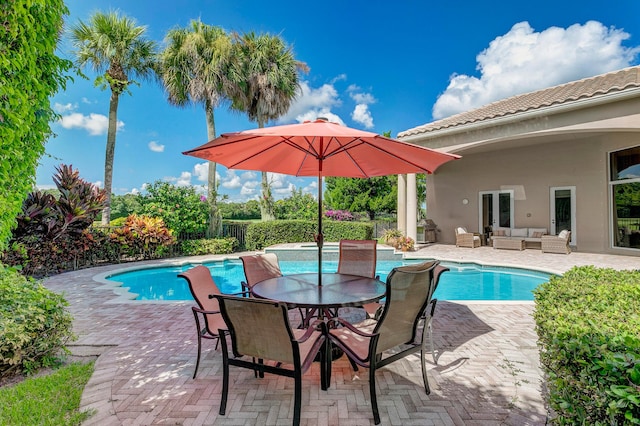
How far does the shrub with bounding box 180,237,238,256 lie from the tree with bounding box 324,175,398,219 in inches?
406

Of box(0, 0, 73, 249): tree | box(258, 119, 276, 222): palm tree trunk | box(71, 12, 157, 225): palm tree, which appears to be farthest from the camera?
box(258, 119, 276, 222): palm tree trunk

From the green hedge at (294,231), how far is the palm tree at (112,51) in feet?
21.3

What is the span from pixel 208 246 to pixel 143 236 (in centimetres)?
262

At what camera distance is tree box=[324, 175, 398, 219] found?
2211 centimetres

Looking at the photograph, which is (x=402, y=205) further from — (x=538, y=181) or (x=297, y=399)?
(x=297, y=399)

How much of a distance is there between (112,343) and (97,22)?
16247mm

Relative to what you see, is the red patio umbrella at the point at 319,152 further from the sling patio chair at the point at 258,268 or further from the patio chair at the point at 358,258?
the patio chair at the point at 358,258

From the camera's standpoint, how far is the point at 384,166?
484 cm

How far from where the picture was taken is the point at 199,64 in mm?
14320

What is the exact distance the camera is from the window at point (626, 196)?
444 inches

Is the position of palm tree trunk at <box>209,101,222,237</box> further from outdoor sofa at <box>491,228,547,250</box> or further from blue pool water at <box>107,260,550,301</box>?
outdoor sofa at <box>491,228,547,250</box>

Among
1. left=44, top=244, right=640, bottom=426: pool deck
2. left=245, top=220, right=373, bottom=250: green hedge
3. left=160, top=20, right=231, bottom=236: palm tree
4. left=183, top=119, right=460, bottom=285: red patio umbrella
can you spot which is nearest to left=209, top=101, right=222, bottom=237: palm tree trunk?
left=160, top=20, right=231, bottom=236: palm tree

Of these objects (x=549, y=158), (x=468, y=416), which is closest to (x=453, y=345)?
(x=468, y=416)

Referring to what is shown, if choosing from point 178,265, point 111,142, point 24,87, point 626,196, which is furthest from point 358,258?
point 111,142
